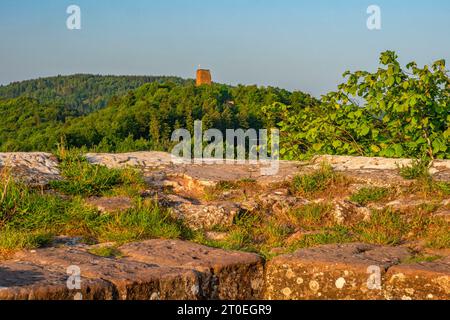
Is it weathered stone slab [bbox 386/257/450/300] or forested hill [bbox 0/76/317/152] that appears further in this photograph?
forested hill [bbox 0/76/317/152]

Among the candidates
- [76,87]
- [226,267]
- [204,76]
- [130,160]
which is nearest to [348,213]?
[226,267]

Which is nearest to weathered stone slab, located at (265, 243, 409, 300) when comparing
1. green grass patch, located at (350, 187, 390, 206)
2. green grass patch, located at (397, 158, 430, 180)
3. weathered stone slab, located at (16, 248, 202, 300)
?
weathered stone slab, located at (16, 248, 202, 300)

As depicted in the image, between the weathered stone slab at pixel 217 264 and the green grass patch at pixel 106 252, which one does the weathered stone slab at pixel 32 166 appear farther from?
the weathered stone slab at pixel 217 264

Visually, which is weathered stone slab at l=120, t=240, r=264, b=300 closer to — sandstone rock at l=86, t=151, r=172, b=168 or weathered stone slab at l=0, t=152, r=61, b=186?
weathered stone slab at l=0, t=152, r=61, b=186

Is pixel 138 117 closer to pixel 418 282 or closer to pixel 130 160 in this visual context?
pixel 130 160

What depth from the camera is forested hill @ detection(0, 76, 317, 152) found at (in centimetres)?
2489

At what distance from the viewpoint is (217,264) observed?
319 cm

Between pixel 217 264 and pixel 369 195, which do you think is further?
pixel 369 195

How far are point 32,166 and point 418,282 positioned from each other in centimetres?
326

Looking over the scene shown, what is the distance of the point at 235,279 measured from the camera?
322 centimetres

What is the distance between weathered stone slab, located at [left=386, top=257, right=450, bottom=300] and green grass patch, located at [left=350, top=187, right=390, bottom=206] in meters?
1.50

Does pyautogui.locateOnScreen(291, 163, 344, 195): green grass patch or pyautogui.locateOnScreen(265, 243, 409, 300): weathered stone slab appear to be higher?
pyautogui.locateOnScreen(291, 163, 344, 195): green grass patch

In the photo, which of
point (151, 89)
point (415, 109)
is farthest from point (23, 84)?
point (415, 109)
